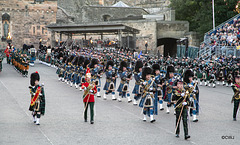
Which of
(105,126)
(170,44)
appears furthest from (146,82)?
(170,44)

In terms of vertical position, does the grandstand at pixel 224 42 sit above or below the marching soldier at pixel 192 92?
above

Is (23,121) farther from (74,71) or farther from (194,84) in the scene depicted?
(74,71)

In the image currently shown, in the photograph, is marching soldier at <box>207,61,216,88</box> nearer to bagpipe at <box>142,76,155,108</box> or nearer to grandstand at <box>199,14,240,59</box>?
grandstand at <box>199,14,240,59</box>

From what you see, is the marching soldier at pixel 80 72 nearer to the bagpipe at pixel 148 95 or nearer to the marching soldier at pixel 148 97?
the marching soldier at pixel 148 97

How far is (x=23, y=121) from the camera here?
1196 cm

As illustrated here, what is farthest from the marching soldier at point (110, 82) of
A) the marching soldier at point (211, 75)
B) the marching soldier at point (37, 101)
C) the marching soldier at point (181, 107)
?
the marching soldier at point (211, 75)

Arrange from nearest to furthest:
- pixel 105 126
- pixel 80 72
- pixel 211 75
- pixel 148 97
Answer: pixel 105 126, pixel 148 97, pixel 80 72, pixel 211 75

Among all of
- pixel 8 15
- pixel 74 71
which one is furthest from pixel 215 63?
pixel 8 15

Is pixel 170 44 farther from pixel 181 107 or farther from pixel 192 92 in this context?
pixel 181 107

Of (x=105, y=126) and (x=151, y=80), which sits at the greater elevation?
(x=151, y=80)

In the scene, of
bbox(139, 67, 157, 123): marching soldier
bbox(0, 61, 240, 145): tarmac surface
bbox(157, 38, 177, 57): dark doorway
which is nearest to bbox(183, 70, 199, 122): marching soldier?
bbox(0, 61, 240, 145): tarmac surface

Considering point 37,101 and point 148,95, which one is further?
point 148,95

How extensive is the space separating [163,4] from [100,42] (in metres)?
33.7

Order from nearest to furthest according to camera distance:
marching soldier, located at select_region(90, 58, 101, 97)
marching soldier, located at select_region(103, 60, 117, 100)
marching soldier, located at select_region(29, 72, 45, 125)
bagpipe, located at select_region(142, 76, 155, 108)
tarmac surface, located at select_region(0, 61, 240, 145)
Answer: tarmac surface, located at select_region(0, 61, 240, 145) < marching soldier, located at select_region(29, 72, 45, 125) < bagpipe, located at select_region(142, 76, 155, 108) < marching soldier, located at select_region(103, 60, 117, 100) < marching soldier, located at select_region(90, 58, 101, 97)
